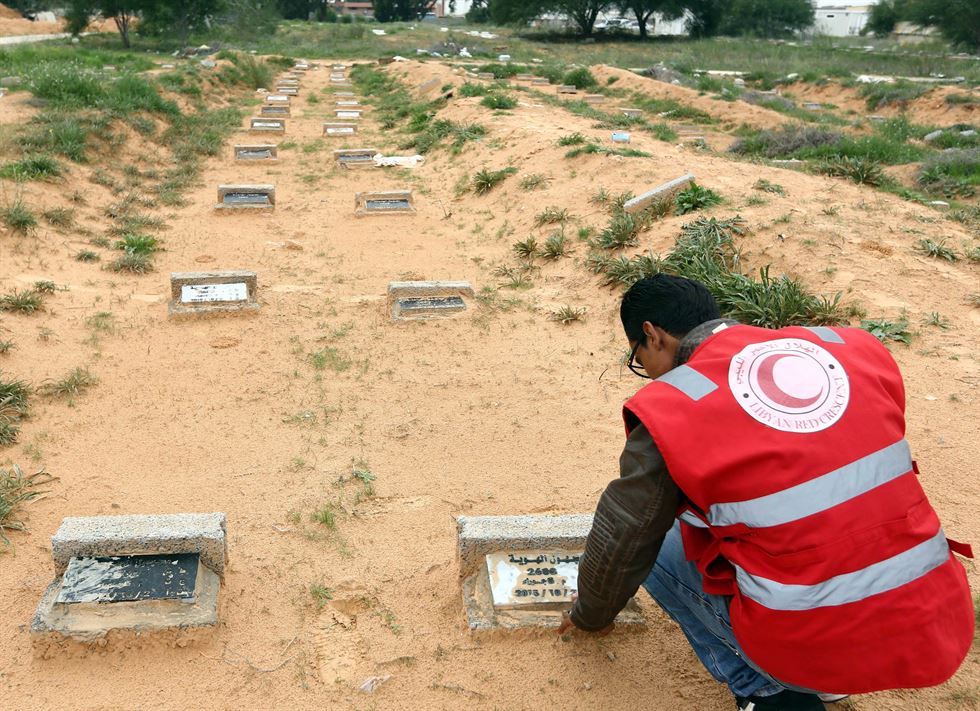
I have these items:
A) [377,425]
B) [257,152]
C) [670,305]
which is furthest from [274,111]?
[670,305]

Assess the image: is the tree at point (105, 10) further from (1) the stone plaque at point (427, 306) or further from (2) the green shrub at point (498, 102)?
(1) the stone plaque at point (427, 306)

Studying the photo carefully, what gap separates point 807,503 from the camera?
5.21 ft

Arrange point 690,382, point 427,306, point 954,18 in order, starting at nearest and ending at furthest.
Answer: point 690,382, point 427,306, point 954,18

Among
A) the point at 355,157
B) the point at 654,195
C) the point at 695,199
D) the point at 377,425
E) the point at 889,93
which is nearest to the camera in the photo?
the point at 377,425

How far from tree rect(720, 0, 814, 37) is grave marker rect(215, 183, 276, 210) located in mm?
39364

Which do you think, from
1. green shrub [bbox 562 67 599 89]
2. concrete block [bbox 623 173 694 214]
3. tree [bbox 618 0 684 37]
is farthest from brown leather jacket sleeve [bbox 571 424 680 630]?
tree [bbox 618 0 684 37]

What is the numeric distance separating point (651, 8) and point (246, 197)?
34.4 metres

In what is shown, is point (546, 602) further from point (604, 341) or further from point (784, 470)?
point (604, 341)

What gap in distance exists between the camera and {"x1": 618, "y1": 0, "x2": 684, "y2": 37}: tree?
3666 cm

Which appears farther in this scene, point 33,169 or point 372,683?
point 33,169

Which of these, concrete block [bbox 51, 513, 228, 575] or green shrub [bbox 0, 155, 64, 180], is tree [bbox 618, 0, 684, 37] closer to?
green shrub [bbox 0, 155, 64, 180]

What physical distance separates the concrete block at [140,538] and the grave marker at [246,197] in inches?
240

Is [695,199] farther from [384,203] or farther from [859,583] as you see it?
[859,583]

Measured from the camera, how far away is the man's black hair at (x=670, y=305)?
199cm
